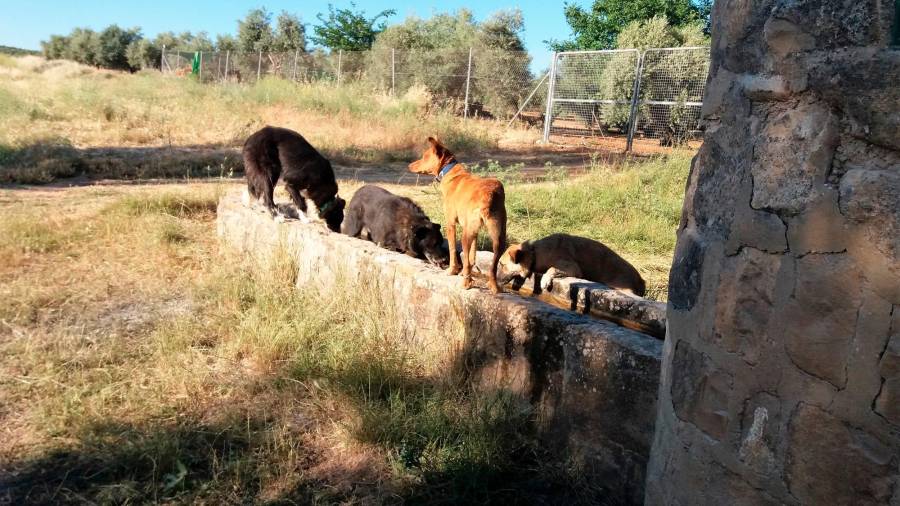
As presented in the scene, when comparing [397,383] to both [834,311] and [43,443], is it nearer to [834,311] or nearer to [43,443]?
[43,443]

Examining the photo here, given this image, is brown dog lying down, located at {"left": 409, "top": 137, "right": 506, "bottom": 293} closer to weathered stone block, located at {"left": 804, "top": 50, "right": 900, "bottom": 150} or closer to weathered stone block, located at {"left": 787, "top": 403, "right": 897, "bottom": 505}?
weathered stone block, located at {"left": 787, "top": 403, "right": 897, "bottom": 505}

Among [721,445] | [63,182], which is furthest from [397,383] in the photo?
[63,182]

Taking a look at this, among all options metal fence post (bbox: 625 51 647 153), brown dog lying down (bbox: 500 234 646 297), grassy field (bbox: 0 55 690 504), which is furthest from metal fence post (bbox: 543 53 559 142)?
brown dog lying down (bbox: 500 234 646 297)

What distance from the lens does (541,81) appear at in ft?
69.1

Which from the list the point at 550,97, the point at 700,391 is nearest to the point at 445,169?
the point at 700,391

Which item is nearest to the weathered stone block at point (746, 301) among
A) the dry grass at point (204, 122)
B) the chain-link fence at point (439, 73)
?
the dry grass at point (204, 122)

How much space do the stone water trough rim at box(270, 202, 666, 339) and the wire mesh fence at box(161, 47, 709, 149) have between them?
8699 mm

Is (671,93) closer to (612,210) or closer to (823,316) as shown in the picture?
(612,210)

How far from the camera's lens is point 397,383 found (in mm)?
3588

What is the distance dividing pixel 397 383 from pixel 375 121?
15711 millimetres

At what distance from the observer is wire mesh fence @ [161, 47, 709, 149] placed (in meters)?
17.1

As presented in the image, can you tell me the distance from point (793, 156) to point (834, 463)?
2.47 ft

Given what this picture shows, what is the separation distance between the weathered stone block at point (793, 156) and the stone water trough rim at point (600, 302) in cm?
198

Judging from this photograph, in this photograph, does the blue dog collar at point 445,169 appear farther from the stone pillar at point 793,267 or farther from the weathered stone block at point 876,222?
the weathered stone block at point 876,222
